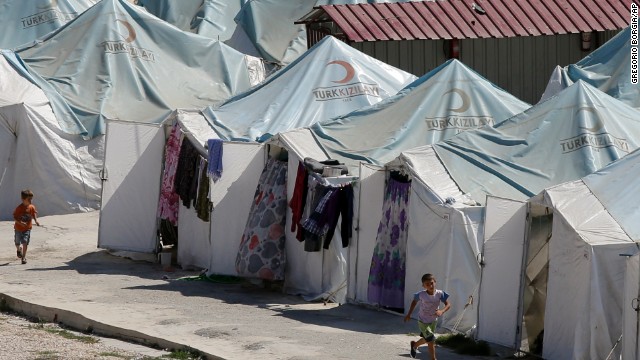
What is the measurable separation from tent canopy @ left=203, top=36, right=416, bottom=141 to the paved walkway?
2.55m

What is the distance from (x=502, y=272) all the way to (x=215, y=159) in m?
6.09

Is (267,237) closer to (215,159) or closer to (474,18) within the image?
(215,159)

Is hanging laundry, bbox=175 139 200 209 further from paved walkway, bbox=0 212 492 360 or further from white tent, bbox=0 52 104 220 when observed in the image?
white tent, bbox=0 52 104 220

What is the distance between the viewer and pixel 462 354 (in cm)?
1529

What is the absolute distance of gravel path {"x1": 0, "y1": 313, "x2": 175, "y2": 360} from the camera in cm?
1523

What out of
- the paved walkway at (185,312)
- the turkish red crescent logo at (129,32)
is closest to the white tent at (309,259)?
the paved walkway at (185,312)

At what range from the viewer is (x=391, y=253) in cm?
1769

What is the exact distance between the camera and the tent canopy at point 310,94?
22.1m

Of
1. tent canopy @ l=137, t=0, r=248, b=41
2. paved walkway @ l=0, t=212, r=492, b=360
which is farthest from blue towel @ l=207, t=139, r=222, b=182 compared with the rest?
tent canopy @ l=137, t=0, r=248, b=41

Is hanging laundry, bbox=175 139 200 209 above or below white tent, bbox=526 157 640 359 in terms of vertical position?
above

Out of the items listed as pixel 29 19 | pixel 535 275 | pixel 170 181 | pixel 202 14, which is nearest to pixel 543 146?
pixel 535 275

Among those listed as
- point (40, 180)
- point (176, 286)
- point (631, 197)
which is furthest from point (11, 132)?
point (631, 197)

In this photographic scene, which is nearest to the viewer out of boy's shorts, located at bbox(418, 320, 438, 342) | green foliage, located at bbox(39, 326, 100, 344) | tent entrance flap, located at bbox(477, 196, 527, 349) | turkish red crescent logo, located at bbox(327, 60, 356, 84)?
boy's shorts, located at bbox(418, 320, 438, 342)

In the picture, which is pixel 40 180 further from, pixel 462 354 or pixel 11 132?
pixel 462 354
